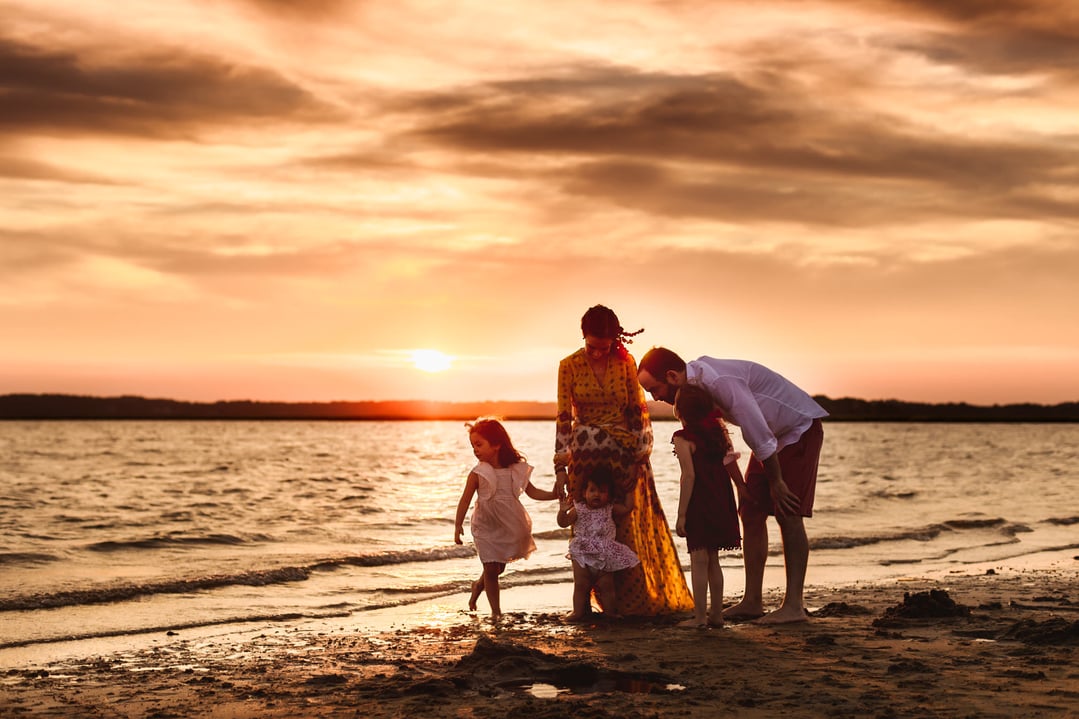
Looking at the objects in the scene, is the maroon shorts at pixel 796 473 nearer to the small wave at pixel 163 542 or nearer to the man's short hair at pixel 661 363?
the man's short hair at pixel 661 363

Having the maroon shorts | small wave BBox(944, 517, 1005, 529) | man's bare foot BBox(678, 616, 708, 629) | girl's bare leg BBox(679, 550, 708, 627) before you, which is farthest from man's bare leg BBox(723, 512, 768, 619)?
small wave BBox(944, 517, 1005, 529)

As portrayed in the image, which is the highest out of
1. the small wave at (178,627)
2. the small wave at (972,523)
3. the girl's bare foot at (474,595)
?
the girl's bare foot at (474,595)

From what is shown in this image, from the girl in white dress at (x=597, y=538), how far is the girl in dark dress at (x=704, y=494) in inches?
22.9

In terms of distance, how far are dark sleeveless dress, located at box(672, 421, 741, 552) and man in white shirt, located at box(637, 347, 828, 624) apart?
7.4 inches

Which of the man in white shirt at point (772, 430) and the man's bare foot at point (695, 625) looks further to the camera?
the man's bare foot at point (695, 625)

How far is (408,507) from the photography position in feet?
71.4

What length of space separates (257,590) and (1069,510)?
51.8 feet

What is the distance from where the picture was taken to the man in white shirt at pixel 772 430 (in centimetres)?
738

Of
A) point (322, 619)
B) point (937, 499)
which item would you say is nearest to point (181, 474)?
point (937, 499)

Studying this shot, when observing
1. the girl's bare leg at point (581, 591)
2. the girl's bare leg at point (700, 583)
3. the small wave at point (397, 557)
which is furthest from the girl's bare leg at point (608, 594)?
the small wave at point (397, 557)

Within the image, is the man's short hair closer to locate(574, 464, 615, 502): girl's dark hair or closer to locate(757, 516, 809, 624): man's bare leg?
locate(574, 464, 615, 502): girl's dark hair

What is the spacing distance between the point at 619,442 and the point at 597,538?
709mm

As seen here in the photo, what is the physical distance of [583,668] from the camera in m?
6.04

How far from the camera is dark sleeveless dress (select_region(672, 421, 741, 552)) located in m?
7.53
